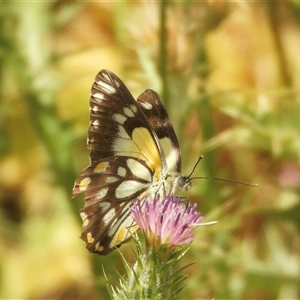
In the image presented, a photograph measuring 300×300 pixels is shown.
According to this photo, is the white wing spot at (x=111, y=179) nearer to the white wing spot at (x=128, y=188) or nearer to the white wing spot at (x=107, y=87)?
the white wing spot at (x=128, y=188)

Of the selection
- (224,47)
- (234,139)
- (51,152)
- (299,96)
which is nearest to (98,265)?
(51,152)

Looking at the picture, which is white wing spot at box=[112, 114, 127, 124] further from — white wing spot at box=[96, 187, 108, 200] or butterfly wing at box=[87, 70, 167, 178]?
white wing spot at box=[96, 187, 108, 200]

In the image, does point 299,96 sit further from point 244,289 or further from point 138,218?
point 138,218

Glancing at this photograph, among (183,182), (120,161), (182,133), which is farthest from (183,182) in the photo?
(182,133)

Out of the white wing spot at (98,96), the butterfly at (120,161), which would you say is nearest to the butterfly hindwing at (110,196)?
the butterfly at (120,161)

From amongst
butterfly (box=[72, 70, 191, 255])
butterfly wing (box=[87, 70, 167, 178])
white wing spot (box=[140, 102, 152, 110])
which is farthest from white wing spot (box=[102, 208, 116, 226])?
white wing spot (box=[140, 102, 152, 110])

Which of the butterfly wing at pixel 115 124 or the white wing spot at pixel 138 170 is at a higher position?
the butterfly wing at pixel 115 124
